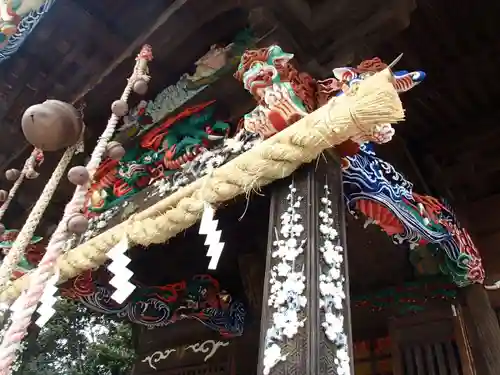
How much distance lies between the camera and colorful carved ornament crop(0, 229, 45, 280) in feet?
9.97

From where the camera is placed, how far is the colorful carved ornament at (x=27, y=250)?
3039 mm

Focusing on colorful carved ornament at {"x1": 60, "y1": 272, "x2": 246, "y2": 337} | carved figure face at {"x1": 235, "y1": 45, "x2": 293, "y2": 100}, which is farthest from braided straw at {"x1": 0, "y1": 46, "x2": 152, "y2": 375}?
colorful carved ornament at {"x1": 60, "y1": 272, "x2": 246, "y2": 337}

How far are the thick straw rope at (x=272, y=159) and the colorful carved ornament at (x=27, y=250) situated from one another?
2.99ft

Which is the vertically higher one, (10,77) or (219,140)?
(10,77)

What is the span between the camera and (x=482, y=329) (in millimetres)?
2572

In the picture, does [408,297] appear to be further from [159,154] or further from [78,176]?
[78,176]

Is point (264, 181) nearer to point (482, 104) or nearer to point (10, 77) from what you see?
point (482, 104)

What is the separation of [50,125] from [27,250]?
166 cm

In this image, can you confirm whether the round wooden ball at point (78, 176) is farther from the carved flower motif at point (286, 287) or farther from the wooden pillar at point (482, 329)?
the wooden pillar at point (482, 329)

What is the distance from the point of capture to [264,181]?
1803mm

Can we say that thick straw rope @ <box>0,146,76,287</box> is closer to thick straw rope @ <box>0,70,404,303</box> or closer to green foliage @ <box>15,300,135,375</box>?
thick straw rope @ <box>0,70,404,303</box>

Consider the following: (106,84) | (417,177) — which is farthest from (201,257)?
(417,177)

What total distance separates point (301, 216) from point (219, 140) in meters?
0.87

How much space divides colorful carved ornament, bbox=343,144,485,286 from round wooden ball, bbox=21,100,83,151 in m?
1.16
